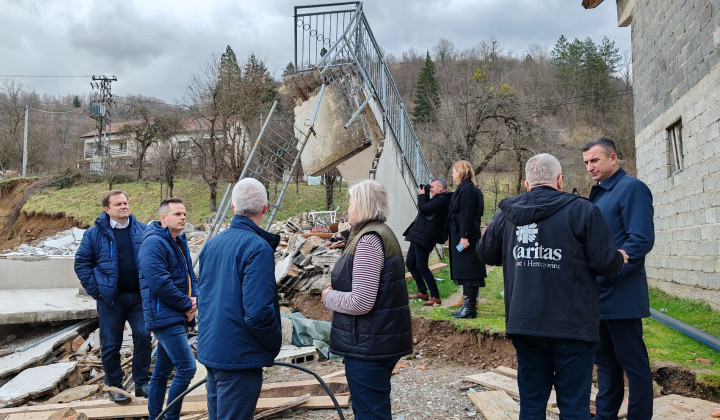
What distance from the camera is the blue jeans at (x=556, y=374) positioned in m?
2.57

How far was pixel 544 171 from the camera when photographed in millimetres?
2758

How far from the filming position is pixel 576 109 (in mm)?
33156

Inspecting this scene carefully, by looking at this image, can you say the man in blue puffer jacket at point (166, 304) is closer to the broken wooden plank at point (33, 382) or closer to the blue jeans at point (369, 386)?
the blue jeans at point (369, 386)

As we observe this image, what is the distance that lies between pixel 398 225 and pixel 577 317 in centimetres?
730

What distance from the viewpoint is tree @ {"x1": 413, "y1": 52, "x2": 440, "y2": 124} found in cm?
3241

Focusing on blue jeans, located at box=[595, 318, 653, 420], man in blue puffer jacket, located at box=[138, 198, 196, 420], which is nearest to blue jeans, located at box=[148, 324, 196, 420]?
man in blue puffer jacket, located at box=[138, 198, 196, 420]

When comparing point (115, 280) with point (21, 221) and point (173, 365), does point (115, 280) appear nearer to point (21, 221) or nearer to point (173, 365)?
point (173, 365)

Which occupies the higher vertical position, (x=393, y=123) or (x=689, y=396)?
(x=393, y=123)

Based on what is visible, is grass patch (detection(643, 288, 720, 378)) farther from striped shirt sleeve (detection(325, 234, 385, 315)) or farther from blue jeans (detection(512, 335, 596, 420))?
striped shirt sleeve (detection(325, 234, 385, 315))

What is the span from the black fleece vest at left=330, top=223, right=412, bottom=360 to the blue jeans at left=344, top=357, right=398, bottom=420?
0.20 feet

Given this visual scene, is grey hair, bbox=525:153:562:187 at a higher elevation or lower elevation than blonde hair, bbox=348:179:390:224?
higher

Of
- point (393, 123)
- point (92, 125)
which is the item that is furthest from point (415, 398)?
point (92, 125)

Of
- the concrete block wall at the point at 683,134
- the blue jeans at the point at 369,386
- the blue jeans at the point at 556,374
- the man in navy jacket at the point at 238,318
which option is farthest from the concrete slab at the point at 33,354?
the concrete block wall at the point at 683,134

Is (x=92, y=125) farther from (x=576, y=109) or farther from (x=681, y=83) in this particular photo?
(x=681, y=83)
